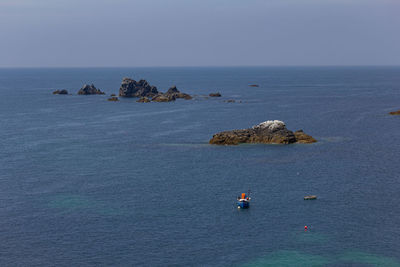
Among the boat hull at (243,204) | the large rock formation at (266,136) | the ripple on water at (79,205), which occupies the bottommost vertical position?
the ripple on water at (79,205)

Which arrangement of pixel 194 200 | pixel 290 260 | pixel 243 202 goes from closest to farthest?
pixel 290 260, pixel 243 202, pixel 194 200

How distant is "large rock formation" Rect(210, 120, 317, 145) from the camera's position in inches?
5325

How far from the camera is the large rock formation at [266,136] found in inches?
5325

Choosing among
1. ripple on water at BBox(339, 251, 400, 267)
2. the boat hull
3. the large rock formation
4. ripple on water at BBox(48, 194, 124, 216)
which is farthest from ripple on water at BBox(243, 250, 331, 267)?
the large rock formation

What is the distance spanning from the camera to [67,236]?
72.5 metres

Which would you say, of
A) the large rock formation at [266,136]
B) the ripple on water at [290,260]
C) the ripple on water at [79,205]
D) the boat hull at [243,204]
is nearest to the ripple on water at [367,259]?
the ripple on water at [290,260]

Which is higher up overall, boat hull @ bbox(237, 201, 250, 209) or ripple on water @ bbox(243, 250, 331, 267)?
boat hull @ bbox(237, 201, 250, 209)

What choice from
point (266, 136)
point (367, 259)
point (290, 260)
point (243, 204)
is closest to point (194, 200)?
point (243, 204)

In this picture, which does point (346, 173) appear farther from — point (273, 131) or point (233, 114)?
point (233, 114)

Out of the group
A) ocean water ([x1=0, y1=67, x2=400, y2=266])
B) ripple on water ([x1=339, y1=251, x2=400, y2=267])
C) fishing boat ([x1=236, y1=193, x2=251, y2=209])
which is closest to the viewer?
ripple on water ([x1=339, y1=251, x2=400, y2=267])

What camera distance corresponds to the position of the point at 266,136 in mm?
137375

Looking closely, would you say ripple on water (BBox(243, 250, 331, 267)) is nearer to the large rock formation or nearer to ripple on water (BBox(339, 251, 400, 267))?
ripple on water (BBox(339, 251, 400, 267))

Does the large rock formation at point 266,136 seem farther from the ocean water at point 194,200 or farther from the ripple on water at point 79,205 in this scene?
the ripple on water at point 79,205

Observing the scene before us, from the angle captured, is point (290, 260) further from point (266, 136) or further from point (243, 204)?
point (266, 136)
